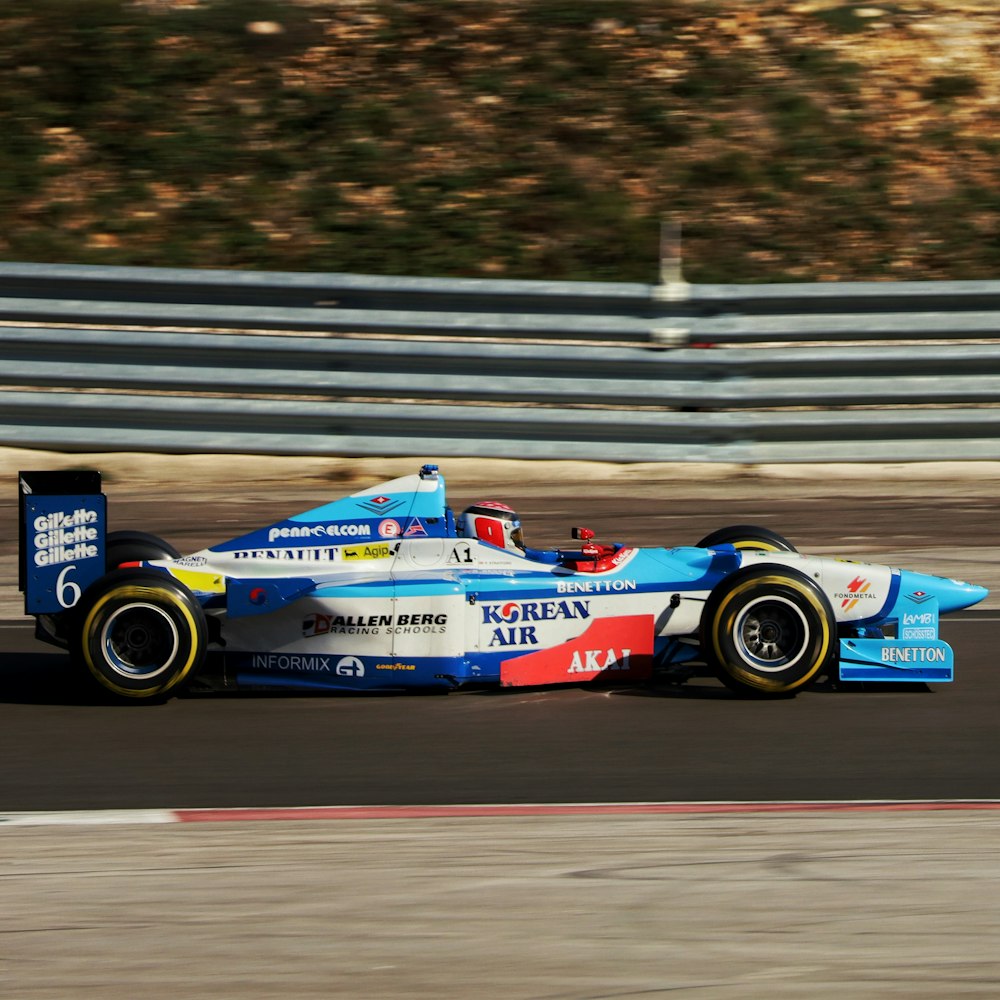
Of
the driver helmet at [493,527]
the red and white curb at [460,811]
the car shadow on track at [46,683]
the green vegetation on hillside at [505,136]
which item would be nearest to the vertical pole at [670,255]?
the green vegetation on hillside at [505,136]

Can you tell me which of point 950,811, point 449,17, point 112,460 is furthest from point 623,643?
point 449,17

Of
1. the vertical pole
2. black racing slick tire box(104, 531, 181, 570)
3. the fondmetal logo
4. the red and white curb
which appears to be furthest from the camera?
the vertical pole

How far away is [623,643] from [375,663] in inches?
41.4

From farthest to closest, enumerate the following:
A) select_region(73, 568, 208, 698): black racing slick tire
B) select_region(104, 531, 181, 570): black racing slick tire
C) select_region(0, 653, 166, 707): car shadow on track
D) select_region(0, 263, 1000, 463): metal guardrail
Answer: select_region(0, 263, 1000, 463): metal guardrail, select_region(104, 531, 181, 570): black racing slick tire, select_region(0, 653, 166, 707): car shadow on track, select_region(73, 568, 208, 698): black racing slick tire

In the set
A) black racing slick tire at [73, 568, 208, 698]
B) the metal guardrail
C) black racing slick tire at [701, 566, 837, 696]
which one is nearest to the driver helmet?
black racing slick tire at [701, 566, 837, 696]

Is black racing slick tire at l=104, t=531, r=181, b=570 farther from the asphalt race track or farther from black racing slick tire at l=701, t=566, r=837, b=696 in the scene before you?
black racing slick tire at l=701, t=566, r=837, b=696

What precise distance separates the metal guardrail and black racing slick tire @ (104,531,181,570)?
12.6 ft

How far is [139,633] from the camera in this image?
683 cm

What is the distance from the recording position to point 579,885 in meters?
4.44

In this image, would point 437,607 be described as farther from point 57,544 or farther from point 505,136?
point 505,136

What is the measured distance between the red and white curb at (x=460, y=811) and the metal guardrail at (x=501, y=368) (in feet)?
20.3

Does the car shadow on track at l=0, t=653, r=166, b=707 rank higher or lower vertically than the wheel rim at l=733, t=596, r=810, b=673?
lower

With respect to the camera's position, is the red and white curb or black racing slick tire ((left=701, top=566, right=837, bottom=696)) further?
black racing slick tire ((left=701, top=566, right=837, bottom=696))

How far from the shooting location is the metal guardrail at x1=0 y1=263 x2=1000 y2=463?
11.5 meters
